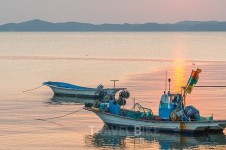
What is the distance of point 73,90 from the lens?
68500 mm

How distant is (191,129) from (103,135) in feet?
19.3

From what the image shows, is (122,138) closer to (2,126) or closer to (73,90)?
(2,126)

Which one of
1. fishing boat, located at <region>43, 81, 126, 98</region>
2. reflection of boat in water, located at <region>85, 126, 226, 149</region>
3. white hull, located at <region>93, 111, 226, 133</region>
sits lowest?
reflection of boat in water, located at <region>85, 126, 226, 149</region>

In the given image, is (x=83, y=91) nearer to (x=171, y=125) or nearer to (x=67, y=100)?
(x=67, y=100)

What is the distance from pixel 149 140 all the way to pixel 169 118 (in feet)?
9.38

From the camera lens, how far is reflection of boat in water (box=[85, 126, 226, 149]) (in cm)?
4250

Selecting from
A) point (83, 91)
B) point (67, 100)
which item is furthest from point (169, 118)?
point (83, 91)

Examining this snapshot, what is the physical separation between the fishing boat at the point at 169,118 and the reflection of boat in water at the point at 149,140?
1.55ft

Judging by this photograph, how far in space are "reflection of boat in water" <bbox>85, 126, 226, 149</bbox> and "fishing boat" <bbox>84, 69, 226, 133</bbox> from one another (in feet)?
1.55

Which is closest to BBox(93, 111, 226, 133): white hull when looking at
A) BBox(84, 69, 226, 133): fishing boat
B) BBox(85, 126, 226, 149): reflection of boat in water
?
BBox(84, 69, 226, 133): fishing boat

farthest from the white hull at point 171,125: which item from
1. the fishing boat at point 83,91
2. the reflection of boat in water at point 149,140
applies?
the fishing boat at point 83,91

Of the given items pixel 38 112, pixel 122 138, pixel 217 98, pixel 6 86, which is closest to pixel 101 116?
pixel 122 138

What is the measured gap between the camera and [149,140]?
43.9m

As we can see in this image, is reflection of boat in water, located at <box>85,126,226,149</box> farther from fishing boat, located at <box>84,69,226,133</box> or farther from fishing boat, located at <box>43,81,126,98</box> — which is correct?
fishing boat, located at <box>43,81,126,98</box>
